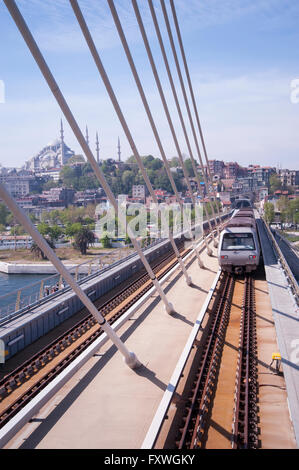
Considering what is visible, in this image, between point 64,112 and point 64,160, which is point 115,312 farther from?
→ point 64,160

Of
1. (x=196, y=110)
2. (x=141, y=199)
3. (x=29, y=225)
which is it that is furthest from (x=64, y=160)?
(x=29, y=225)

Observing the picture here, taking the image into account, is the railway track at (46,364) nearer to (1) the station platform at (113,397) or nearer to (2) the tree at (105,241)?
(1) the station platform at (113,397)

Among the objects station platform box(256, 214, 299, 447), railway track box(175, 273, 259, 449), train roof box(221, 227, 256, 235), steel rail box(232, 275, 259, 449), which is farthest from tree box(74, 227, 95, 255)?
steel rail box(232, 275, 259, 449)

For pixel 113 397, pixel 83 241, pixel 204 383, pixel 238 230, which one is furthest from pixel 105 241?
pixel 113 397

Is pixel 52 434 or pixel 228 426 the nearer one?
pixel 52 434

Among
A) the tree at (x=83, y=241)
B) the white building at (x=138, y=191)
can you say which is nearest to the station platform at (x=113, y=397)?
Answer: the tree at (x=83, y=241)
